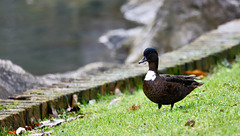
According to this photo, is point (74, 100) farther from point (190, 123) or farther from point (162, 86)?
point (190, 123)

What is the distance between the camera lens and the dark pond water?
42.7 ft

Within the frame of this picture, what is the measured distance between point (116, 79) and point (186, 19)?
3.78 meters

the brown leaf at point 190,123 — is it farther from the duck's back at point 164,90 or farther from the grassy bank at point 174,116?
the duck's back at point 164,90

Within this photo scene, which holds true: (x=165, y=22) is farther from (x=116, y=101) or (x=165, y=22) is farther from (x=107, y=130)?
(x=107, y=130)

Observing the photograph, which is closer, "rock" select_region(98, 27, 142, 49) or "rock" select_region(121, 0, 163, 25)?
"rock" select_region(98, 27, 142, 49)

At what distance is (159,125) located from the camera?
346 cm

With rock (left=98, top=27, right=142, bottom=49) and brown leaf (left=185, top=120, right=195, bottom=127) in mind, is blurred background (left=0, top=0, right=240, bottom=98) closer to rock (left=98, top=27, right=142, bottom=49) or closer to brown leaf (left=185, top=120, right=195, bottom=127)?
rock (left=98, top=27, right=142, bottom=49)

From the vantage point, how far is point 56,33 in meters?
17.8

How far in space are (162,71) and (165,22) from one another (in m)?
3.34

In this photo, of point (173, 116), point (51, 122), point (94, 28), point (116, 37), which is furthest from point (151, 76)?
point (94, 28)

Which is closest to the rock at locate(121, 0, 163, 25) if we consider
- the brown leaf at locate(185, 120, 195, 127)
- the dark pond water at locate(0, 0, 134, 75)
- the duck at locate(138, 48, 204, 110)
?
the dark pond water at locate(0, 0, 134, 75)

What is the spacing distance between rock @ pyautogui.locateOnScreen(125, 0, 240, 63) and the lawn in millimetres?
3868

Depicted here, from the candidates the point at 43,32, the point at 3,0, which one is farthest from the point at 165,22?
the point at 3,0

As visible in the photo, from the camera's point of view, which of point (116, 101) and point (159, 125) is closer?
point (159, 125)
